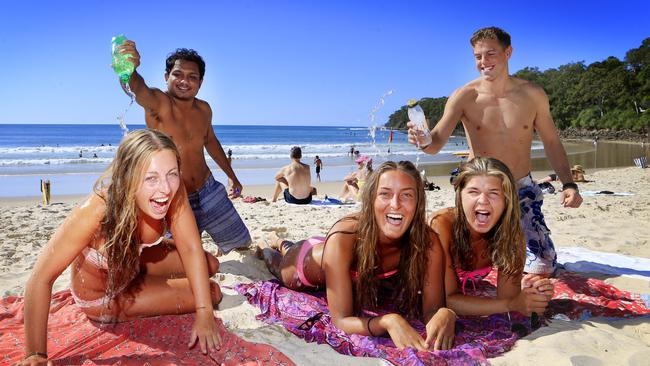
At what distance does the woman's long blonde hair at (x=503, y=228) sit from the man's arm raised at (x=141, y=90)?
2.64 metres

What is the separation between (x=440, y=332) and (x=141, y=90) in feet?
10.4

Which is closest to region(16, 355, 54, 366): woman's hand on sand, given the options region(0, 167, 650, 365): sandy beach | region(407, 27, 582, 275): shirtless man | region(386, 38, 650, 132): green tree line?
region(0, 167, 650, 365): sandy beach

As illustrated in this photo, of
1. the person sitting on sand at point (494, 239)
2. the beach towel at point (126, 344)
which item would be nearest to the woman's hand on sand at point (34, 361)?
the beach towel at point (126, 344)

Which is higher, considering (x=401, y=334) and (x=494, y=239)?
(x=494, y=239)

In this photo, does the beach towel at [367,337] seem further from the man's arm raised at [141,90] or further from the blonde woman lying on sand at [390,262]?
the man's arm raised at [141,90]

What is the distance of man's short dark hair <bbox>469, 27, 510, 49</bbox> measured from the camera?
14.3 ft

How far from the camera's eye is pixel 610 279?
15.1 feet

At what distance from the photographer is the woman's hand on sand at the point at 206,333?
2898mm

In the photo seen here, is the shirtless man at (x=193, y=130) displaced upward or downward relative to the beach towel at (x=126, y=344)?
upward

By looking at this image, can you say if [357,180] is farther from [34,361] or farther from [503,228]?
[34,361]

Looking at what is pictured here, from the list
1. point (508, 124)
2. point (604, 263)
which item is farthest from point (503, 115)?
point (604, 263)

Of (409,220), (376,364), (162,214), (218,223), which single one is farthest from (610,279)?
(162,214)

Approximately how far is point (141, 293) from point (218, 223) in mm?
1529

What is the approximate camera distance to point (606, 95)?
2286 inches
